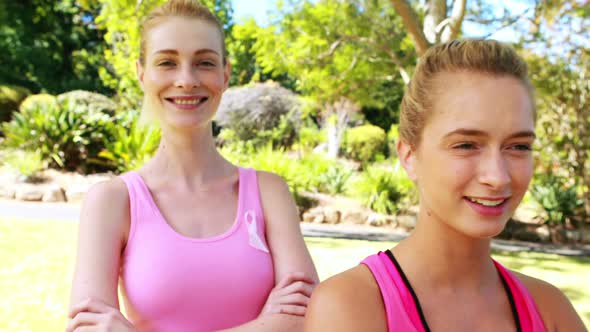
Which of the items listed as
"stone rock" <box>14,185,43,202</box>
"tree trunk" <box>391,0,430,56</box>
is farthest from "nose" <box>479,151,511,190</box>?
"stone rock" <box>14,185,43,202</box>

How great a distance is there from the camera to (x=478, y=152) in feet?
4.13

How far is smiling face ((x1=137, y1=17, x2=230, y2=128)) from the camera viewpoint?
186cm

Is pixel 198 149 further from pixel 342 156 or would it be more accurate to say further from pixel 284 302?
pixel 342 156

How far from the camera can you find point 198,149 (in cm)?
198

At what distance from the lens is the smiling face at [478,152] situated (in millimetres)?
1243

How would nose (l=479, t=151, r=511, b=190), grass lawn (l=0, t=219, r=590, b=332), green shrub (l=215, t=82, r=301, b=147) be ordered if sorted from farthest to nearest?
green shrub (l=215, t=82, r=301, b=147), grass lawn (l=0, t=219, r=590, b=332), nose (l=479, t=151, r=511, b=190)

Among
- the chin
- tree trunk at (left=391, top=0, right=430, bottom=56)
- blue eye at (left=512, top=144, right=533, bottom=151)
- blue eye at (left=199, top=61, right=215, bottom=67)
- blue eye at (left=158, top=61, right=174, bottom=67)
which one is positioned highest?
tree trunk at (left=391, top=0, right=430, bottom=56)

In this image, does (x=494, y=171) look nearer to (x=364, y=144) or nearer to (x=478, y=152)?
(x=478, y=152)

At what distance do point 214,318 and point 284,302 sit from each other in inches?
9.0

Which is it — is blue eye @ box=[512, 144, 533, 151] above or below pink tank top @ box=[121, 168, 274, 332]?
above

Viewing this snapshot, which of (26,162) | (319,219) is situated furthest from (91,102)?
(319,219)

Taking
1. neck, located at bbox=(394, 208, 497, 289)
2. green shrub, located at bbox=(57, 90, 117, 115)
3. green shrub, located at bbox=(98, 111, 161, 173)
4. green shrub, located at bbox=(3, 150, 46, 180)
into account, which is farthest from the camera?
green shrub, located at bbox=(57, 90, 117, 115)

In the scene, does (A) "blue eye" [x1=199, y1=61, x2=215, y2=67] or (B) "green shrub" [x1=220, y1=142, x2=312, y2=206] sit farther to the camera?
(B) "green shrub" [x1=220, y1=142, x2=312, y2=206]

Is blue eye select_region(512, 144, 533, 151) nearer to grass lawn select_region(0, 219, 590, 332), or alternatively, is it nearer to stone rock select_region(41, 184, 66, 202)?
grass lawn select_region(0, 219, 590, 332)
